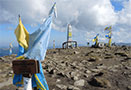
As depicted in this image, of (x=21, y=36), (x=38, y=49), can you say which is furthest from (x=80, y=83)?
(x=21, y=36)

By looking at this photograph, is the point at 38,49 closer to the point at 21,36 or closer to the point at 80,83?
the point at 21,36

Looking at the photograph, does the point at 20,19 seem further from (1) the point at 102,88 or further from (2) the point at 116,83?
(2) the point at 116,83

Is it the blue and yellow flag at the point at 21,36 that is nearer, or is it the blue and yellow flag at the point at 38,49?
the blue and yellow flag at the point at 38,49

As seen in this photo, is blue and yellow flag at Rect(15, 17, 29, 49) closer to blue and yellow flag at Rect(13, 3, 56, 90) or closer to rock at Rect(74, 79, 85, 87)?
blue and yellow flag at Rect(13, 3, 56, 90)

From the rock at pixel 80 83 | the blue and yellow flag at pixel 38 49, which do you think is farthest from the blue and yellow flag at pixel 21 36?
the rock at pixel 80 83

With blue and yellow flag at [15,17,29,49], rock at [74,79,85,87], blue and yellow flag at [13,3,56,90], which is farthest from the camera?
rock at [74,79,85,87]

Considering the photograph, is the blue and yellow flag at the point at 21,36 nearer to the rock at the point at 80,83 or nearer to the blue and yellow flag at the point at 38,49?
the blue and yellow flag at the point at 38,49

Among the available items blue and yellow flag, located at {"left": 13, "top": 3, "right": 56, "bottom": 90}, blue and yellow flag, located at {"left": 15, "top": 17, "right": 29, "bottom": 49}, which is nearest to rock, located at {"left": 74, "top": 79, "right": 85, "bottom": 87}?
blue and yellow flag, located at {"left": 13, "top": 3, "right": 56, "bottom": 90}

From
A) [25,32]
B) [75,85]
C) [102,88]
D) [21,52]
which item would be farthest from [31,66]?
[102,88]

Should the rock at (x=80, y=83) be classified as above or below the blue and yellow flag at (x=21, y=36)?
below

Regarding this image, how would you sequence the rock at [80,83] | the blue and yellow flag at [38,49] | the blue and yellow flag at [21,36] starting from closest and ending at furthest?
the blue and yellow flag at [38,49] < the blue and yellow flag at [21,36] < the rock at [80,83]

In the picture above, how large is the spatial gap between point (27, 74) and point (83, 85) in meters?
3.56

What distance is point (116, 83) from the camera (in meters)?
5.88

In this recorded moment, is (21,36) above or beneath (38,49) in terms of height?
above
